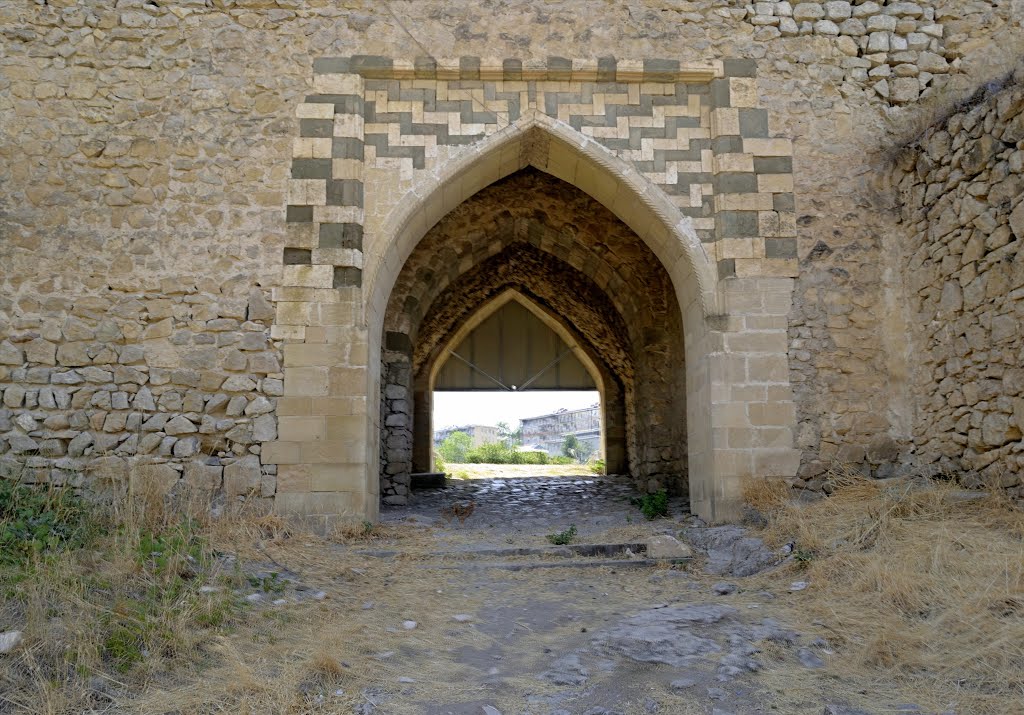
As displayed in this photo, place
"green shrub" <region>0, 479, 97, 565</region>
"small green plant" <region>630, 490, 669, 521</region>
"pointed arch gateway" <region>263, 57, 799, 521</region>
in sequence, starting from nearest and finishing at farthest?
1. "green shrub" <region>0, 479, 97, 565</region>
2. "pointed arch gateway" <region>263, 57, 799, 521</region>
3. "small green plant" <region>630, 490, 669, 521</region>

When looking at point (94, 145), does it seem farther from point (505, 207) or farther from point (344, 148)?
point (505, 207)

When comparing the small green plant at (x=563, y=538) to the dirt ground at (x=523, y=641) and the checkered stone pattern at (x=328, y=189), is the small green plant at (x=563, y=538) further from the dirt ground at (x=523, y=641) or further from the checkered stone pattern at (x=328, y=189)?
the checkered stone pattern at (x=328, y=189)

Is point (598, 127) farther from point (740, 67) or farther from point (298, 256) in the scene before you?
point (298, 256)

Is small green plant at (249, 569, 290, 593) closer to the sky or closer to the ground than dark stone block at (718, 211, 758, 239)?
closer to the ground

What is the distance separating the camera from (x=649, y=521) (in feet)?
23.2

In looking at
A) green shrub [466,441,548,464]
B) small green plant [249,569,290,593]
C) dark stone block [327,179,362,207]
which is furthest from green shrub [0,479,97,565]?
green shrub [466,441,548,464]

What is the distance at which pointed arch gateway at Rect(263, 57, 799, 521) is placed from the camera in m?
6.30

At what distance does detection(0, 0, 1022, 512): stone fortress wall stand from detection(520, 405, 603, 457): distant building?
27877 millimetres

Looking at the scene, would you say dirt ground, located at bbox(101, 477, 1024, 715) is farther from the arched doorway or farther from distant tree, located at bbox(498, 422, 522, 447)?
distant tree, located at bbox(498, 422, 522, 447)

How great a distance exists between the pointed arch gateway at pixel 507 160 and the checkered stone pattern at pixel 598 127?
0.01 metres

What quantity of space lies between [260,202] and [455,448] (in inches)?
795

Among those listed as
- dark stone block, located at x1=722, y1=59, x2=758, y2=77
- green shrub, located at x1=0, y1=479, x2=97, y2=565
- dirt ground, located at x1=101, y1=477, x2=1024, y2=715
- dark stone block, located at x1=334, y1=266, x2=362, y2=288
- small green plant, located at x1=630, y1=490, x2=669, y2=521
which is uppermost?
dark stone block, located at x1=722, y1=59, x2=758, y2=77

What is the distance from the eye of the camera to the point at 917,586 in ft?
13.2

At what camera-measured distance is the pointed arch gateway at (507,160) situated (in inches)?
248
